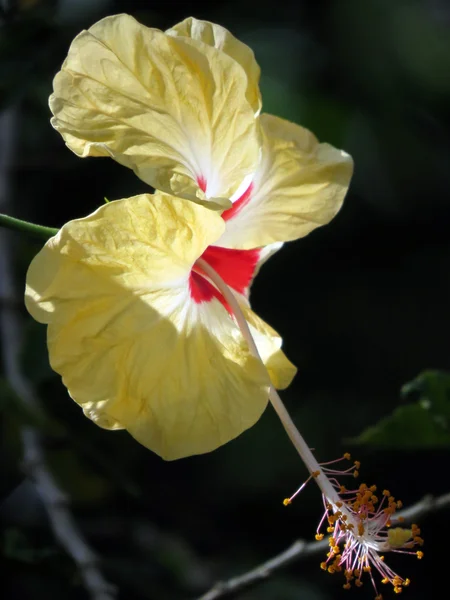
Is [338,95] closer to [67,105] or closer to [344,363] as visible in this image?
[344,363]

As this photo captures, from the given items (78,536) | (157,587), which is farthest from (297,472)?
(78,536)

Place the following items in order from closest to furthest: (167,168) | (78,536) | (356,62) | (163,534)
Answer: (167,168), (78,536), (163,534), (356,62)

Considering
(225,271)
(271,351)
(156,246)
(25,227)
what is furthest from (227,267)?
(25,227)

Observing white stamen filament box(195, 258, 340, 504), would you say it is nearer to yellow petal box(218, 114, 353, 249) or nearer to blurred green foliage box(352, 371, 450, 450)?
yellow petal box(218, 114, 353, 249)

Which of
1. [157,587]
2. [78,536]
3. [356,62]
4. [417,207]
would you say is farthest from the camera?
[417,207]

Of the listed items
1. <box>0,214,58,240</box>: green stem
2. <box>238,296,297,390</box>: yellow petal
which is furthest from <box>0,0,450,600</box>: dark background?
<box>0,214,58,240</box>: green stem
